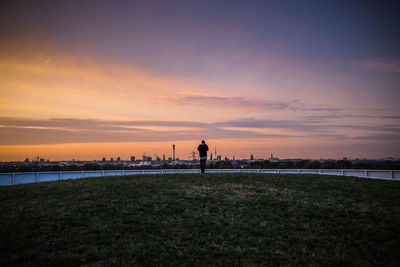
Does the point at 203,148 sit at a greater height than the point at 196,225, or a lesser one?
greater

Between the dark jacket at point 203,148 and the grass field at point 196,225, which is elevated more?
the dark jacket at point 203,148

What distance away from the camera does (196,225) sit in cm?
1158

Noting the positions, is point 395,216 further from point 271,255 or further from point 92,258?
point 92,258

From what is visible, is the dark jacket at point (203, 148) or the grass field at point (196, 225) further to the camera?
the dark jacket at point (203, 148)

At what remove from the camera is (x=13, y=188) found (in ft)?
58.0

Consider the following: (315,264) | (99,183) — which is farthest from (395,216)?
(99,183)

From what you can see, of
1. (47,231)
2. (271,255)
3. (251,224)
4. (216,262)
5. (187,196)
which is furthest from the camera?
(187,196)

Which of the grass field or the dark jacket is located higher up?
the dark jacket

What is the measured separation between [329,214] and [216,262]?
24.5 feet

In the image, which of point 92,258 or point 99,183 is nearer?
point 92,258

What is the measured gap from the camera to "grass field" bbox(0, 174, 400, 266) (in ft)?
29.4

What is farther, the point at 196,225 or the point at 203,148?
the point at 203,148

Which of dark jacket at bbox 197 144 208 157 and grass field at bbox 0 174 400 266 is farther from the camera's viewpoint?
dark jacket at bbox 197 144 208 157

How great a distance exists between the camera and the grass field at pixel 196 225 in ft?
29.4
